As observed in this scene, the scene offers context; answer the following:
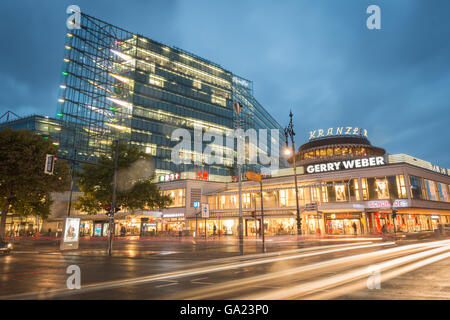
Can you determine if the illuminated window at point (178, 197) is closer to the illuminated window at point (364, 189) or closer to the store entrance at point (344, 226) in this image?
the store entrance at point (344, 226)

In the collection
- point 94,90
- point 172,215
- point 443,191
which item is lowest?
point 172,215

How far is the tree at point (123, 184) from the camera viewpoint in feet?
110

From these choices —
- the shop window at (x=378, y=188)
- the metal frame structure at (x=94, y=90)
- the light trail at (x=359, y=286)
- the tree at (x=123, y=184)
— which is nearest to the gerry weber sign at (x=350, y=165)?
the shop window at (x=378, y=188)

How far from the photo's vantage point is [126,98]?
3071 inches

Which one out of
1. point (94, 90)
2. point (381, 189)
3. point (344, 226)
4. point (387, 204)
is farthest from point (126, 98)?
point (387, 204)

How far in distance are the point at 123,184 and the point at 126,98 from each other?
164 ft

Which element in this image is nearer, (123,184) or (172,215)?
(123,184)

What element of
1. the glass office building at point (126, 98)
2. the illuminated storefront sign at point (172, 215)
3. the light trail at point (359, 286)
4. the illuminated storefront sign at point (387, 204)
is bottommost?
the light trail at point (359, 286)

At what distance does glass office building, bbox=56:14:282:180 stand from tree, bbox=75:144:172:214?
3860 cm

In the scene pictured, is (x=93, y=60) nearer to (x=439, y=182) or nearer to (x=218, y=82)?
(x=218, y=82)

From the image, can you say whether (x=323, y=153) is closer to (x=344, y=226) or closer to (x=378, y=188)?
(x=378, y=188)

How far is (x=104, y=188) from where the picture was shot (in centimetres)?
3350

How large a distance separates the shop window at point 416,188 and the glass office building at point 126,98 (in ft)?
145
